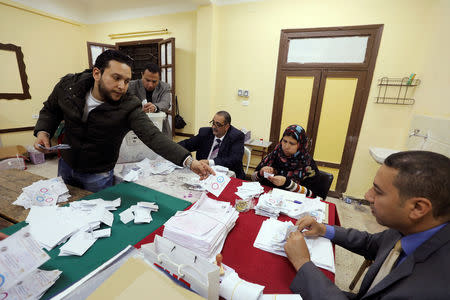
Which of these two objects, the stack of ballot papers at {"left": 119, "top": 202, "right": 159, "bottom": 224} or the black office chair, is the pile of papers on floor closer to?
the stack of ballot papers at {"left": 119, "top": 202, "right": 159, "bottom": 224}

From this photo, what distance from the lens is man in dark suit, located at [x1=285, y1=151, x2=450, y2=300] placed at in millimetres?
664

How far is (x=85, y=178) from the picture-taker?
5.50ft

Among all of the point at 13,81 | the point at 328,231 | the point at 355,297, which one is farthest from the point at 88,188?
the point at 13,81

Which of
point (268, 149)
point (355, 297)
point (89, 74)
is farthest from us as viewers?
point (268, 149)

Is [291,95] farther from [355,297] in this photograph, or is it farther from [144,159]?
[355,297]

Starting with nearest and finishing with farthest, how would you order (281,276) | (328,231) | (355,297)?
(281,276) → (355,297) → (328,231)

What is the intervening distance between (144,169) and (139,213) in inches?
29.8

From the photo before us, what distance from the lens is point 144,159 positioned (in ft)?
7.23

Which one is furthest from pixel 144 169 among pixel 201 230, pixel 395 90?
pixel 395 90

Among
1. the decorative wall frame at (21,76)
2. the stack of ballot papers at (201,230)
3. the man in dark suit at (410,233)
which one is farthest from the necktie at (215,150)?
the decorative wall frame at (21,76)

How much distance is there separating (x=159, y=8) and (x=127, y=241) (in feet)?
15.6

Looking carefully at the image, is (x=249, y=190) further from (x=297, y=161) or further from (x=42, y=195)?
(x=42, y=195)

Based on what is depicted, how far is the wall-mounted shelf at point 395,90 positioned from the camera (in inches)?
118

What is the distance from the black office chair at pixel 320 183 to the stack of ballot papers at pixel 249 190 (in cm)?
72
